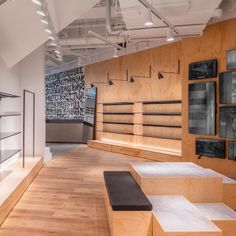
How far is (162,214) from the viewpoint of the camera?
2887mm

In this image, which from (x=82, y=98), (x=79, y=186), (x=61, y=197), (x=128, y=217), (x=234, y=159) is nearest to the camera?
(x=128, y=217)

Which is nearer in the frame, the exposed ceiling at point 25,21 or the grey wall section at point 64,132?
the exposed ceiling at point 25,21

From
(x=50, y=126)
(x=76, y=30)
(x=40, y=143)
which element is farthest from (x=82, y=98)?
(x=40, y=143)

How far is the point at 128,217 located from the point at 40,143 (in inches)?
203

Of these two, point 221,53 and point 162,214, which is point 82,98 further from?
point 162,214

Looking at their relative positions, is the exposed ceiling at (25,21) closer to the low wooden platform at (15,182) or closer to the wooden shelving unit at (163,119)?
the low wooden platform at (15,182)

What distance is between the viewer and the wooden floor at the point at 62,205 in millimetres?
3311

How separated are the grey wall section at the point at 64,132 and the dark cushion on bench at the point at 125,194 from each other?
26.4 feet

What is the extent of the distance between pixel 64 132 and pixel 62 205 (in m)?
8.45

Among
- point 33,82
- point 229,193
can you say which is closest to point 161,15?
point 229,193

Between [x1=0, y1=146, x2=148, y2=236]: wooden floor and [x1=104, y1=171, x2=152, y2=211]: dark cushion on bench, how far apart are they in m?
0.45

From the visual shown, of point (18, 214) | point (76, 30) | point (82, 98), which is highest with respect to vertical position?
point (76, 30)

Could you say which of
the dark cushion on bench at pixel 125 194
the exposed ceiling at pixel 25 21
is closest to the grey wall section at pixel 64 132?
the exposed ceiling at pixel 25 21

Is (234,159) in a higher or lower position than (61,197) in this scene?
higher
